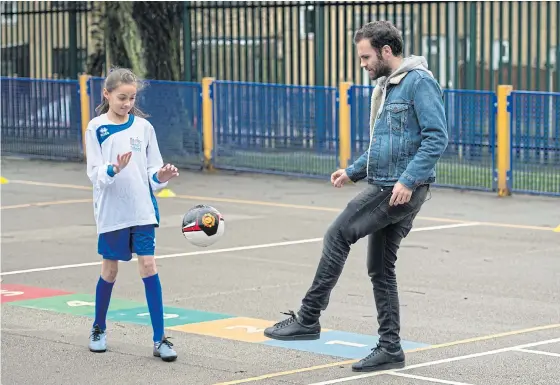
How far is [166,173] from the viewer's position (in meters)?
8.00

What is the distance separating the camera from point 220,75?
2289cm

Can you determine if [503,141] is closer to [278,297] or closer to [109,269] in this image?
[278,297]

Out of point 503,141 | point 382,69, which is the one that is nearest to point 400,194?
point 382,69

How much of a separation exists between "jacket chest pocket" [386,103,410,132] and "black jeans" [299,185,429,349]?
37 cm

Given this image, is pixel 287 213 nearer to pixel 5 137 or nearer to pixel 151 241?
pixel 151 241

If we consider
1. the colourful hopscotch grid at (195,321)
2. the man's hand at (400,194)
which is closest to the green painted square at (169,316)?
the colourful hopscotch grid at (195,321)

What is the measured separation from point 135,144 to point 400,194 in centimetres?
178

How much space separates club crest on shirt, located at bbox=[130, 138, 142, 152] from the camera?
319 inches

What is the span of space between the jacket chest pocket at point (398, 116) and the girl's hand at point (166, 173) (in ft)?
4.54

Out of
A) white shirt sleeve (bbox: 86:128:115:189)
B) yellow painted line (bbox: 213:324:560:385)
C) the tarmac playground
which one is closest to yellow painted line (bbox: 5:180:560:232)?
the tarmac playground

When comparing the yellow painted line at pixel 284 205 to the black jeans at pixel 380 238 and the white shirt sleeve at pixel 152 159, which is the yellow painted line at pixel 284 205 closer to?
the black jeans at pixel 380 238

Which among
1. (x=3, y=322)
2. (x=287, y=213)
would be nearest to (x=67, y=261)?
(x=3, y=322)

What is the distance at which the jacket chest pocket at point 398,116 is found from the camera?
7.50 meters

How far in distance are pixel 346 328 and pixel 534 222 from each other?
6030mm
